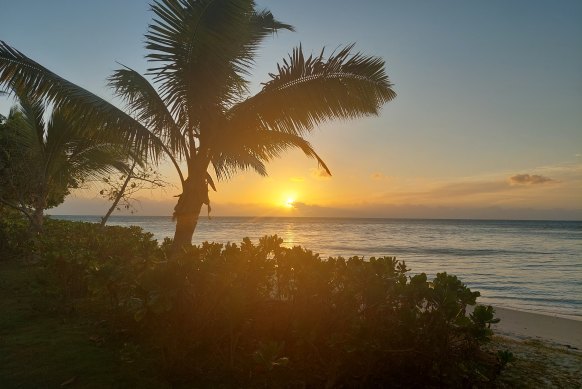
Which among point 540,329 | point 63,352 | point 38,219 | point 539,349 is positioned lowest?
point 540,329

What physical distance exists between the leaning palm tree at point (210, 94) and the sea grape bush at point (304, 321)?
3138 mm

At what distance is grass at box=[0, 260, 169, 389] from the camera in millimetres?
3887

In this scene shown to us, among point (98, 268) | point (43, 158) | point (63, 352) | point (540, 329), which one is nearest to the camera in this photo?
point (63, 352)

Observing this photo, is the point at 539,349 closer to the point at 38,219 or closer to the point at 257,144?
the point at 257,144

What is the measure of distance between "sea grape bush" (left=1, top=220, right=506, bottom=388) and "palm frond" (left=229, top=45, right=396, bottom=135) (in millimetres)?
3136

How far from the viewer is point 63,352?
15.1 feet

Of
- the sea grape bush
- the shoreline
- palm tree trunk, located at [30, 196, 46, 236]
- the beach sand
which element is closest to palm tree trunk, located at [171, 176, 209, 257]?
the sea grape bush

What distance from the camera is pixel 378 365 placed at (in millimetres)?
3648

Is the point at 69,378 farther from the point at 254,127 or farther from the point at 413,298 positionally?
the point at 254,127

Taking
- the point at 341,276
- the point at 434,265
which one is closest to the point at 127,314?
the point at 341,276

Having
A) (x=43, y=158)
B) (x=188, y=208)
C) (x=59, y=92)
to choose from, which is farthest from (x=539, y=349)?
(x=43, y=158)

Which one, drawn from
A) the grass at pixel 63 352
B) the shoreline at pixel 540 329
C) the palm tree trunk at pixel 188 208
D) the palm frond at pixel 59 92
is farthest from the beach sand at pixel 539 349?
the palm frond at pixel 59 92

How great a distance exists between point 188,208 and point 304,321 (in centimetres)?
374

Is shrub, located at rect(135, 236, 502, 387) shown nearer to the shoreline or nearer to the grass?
the grass
